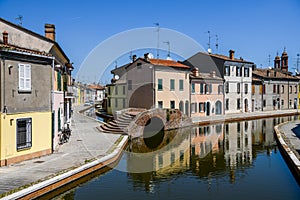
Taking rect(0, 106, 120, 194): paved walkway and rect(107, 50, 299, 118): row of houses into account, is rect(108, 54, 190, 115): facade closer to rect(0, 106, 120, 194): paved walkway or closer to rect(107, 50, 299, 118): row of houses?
rect(107, 50, 299, 118): row of houses

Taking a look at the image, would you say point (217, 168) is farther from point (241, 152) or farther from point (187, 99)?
point (187, 99)

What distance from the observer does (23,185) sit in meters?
10.3

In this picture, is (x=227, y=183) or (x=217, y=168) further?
(x=217, y=168)

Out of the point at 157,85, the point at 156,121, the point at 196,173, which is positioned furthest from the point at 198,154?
the point at 157,85

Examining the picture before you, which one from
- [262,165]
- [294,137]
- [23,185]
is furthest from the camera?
[294,137]

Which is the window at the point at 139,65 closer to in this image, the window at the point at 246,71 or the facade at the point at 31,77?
the facade at the point at 31,77

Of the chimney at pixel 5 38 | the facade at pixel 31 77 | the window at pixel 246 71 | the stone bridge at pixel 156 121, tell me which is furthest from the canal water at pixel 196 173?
the window at pixel 246 71

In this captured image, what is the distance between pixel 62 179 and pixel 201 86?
1135 inches

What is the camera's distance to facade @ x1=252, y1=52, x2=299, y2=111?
48.9m

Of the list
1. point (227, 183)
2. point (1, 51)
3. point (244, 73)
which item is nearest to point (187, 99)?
point (244, 73)

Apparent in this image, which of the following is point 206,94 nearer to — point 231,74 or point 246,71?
point 231,74

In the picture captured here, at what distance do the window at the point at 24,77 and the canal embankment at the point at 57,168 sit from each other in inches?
139

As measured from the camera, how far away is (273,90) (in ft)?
168

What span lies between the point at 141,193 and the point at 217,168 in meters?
5.31
